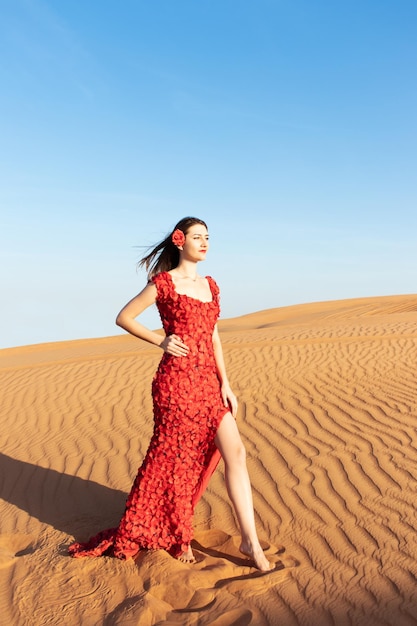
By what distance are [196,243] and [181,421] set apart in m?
1.13

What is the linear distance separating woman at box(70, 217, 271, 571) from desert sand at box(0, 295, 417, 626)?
16 cm

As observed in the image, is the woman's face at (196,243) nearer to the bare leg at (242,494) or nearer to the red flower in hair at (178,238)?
the red flower in hair at (178,238)

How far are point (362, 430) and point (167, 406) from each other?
3.53m

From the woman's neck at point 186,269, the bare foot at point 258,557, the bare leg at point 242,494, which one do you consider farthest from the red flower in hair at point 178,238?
the bare foot at point 258,557

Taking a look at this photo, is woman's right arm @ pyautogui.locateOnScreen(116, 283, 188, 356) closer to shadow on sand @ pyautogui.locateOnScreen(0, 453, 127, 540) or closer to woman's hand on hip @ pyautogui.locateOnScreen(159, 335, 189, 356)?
woman's hand on hip @ pyautogui.locateOnScreen(159, 335, 189, 356)

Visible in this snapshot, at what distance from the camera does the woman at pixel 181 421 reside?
3.86 meters

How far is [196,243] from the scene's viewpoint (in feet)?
13.0

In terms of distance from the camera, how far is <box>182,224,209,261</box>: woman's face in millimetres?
3977

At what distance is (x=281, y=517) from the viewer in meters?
4.69

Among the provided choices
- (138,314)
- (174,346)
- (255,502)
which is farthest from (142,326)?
(255,502)

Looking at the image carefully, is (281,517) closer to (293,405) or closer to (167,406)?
(167,406)

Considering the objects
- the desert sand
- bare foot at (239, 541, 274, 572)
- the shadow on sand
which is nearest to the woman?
bare foot at (239, 541, 274, 572)

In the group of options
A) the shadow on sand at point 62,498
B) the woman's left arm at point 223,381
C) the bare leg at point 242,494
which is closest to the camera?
the bare leg at point 242,494

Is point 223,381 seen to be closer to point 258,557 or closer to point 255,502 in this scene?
point 258,557
